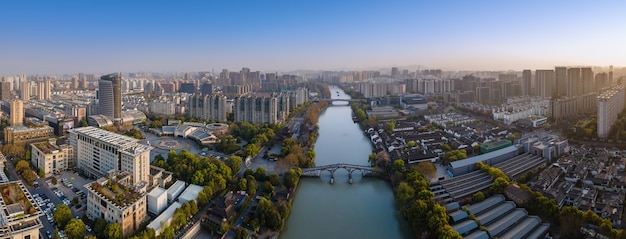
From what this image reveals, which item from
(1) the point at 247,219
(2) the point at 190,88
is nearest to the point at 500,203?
(1) the point at 247,219

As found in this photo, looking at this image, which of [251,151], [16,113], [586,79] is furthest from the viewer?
[586,79]

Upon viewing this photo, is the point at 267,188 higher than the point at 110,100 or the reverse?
the reverse

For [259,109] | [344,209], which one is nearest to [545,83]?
[259,109]

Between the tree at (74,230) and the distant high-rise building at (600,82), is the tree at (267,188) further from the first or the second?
the distant high-rise building at (600,82)

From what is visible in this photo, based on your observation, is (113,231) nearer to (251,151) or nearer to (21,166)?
(21,166)

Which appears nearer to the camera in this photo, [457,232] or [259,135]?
[457,232]

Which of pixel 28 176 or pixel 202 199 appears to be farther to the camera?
pixel 28 176

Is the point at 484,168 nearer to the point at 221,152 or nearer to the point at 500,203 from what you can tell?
the point at 500,203
